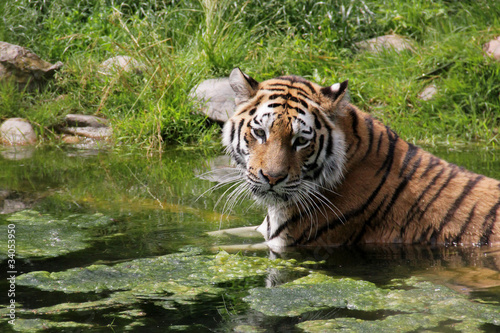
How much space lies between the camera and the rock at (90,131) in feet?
25.8

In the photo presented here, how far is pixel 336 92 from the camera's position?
12.3 feet

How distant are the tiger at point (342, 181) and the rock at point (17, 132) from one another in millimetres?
4539

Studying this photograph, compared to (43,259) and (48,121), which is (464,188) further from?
(48,121)

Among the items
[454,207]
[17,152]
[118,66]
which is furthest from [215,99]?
[454,207]

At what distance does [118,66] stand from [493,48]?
4.68 m

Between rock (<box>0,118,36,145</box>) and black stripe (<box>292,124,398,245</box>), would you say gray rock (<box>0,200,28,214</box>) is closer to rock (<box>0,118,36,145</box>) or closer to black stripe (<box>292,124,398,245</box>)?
black stripe (<box>292,124,398,245</box>)

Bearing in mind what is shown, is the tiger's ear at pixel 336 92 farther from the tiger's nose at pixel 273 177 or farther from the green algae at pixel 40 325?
the green algae at pixel 40 325

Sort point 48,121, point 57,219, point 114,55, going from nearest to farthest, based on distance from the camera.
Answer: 1. point 57,219
2. point 48,121
3. point 114,55

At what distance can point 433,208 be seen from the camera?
12.4 ft

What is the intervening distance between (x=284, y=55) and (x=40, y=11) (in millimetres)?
4026

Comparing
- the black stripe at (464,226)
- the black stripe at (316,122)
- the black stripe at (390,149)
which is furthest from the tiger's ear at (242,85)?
the black stripe at (464,226)

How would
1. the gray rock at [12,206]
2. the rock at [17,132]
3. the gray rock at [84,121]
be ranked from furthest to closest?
the gray rock at [84,121] → the rock at [17,132] → the gray rock at [12,206]

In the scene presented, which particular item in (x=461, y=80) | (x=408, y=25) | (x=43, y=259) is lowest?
(x=43, y=259)

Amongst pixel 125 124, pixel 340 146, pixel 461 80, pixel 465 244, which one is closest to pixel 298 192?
pixel 340 146
